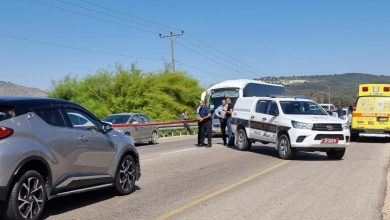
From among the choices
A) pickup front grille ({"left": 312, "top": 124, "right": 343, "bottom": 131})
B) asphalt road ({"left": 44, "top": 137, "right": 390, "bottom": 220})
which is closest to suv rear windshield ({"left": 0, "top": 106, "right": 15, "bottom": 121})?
asphalt road ({"left": 44, "top": 137, "right": 390, "bottom": 220})

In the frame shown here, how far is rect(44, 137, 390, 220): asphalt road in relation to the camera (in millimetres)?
7621

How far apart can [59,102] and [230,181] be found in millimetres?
4359

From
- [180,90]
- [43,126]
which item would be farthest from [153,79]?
[43,126]

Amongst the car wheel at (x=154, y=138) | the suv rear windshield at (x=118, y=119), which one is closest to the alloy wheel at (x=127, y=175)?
the suv rear windshield at (x=118, y=119)

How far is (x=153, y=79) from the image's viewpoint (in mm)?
47312

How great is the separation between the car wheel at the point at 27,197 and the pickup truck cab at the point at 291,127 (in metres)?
9.41

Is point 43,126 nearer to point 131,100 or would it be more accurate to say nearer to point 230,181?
point 230,181

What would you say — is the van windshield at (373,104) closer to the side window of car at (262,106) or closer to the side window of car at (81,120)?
the side window of car at (262,106)

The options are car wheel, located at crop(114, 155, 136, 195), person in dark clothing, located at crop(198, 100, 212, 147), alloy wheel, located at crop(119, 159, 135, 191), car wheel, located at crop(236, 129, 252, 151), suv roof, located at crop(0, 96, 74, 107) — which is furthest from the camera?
person in dark clothing, located at crop(198, 100, 212, 147)

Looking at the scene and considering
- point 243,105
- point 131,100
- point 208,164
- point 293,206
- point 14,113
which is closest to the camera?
point 14,113

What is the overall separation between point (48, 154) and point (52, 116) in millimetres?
630

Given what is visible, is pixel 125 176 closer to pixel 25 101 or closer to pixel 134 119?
pixel 25 101

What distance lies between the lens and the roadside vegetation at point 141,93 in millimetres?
44844

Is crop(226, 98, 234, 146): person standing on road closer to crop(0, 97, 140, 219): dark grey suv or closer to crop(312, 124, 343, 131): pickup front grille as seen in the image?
crop(312, 124, 343, 131): pickup front grille
